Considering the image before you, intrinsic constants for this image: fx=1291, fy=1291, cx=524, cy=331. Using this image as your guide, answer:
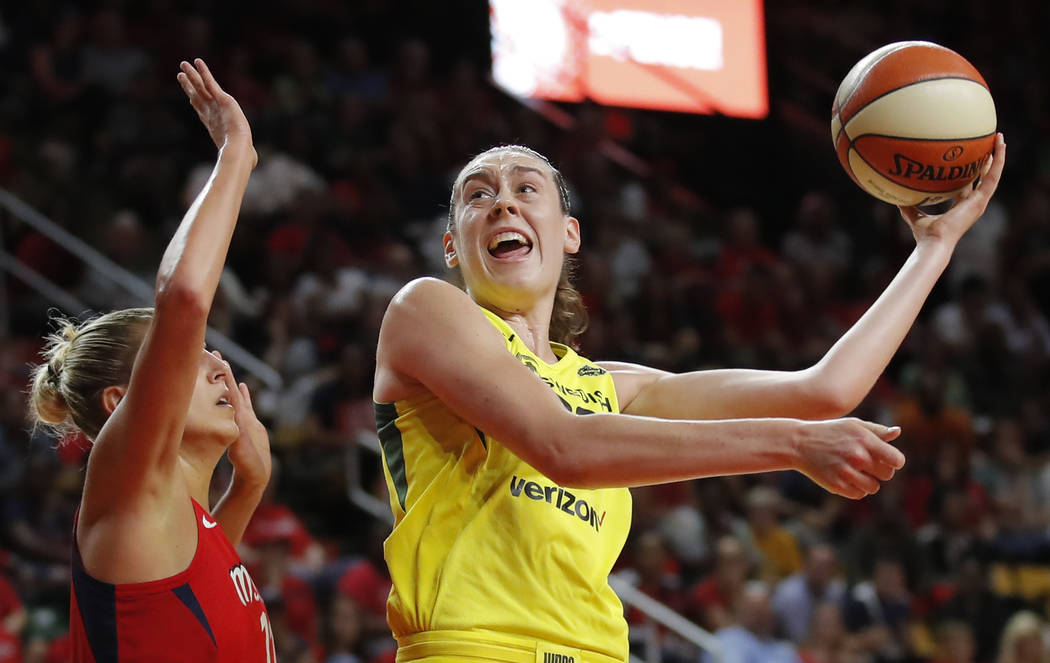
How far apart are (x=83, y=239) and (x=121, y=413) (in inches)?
233

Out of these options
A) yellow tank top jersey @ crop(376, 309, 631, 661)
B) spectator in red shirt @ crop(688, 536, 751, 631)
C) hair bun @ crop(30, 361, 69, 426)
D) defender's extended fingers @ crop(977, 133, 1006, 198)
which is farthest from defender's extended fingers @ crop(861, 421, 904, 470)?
spectator in red shirt @ crop(688, 536, 751, 631)

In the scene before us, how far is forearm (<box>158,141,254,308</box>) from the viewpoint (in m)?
2.18

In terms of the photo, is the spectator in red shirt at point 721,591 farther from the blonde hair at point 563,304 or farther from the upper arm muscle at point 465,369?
the upper arm muscle at point 465,369

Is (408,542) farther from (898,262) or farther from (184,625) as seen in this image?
(898,262)

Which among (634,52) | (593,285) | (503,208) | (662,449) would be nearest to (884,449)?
(662,449)

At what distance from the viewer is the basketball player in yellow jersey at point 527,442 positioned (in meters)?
2.21

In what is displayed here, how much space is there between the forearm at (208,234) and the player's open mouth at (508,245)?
67 cm

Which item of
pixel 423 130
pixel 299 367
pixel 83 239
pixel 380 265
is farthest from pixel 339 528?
pixel 423 130

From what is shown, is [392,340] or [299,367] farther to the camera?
[299,367]

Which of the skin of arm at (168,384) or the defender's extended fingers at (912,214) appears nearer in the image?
the skin of arm at (168,384)

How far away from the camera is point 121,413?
2.29m

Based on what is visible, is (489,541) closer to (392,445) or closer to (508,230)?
(392,445)

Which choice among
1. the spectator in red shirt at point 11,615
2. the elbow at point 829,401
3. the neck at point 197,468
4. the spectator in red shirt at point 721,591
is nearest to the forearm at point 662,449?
the elbow at point 829,401

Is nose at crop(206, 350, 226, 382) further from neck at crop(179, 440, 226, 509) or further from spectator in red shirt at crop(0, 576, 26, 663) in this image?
spectator in red shirt at crop(0, 576, 26, 663)
